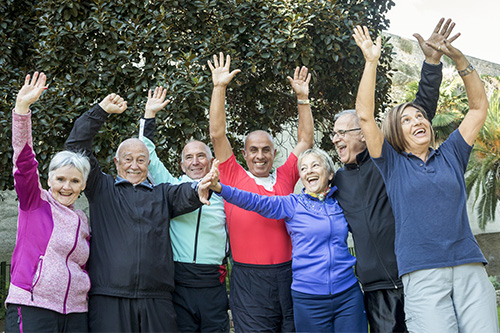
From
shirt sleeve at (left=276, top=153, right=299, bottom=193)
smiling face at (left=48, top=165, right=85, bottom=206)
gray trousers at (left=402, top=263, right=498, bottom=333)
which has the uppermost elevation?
shirt sleeve at (left=276, top=153, right=299, bottom=193)

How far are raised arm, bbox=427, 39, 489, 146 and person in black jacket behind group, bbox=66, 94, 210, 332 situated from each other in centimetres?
168

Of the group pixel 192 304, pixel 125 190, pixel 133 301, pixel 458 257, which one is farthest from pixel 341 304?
pixel 125 190

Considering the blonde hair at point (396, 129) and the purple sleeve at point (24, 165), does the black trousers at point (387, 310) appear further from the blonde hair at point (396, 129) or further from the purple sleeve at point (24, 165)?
the purple sleeve at point (24, 165)

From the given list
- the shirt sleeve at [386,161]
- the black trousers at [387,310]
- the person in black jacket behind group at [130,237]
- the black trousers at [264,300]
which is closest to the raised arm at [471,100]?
the shirt sleeve at [386,161]

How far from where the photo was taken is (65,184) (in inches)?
116

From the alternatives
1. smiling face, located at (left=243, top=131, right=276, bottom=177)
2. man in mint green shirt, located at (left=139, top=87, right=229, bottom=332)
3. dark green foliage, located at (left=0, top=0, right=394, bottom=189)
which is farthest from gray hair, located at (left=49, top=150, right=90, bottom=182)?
dark green foliage, located at (left=0, top=0, right=394, bottom=189)

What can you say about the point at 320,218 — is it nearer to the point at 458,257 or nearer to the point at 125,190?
the point at 458,257

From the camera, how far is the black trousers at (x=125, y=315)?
2906 mm

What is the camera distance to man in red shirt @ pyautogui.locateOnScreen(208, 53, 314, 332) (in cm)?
320

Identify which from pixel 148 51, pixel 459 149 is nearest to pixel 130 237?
pixel 459 149

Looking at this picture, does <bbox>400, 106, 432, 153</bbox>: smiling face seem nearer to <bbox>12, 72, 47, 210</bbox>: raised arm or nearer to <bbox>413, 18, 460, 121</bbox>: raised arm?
<bbox>413, 18, 460, 121</bbox>: raised arm

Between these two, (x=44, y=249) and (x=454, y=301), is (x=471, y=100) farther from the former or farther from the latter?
(x=44, y=249)

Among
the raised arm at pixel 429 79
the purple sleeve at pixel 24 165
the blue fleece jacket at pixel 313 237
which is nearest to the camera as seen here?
the purple sleeve at pixel 24 165

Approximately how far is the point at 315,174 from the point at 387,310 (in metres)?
1.01
